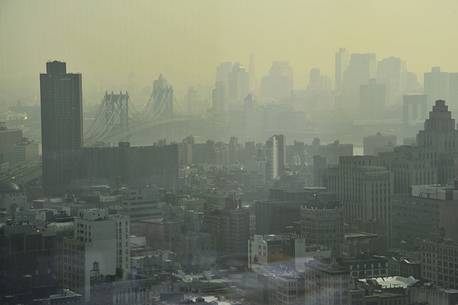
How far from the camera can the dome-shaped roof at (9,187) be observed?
5.16 m

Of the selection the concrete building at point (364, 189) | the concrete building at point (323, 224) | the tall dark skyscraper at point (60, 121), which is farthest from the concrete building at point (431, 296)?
the tall dark skyscraper at point (60, 121)

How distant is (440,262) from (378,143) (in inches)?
53.1

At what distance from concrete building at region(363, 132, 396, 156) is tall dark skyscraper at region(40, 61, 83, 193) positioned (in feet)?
6.12

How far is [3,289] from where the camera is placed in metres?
4.19

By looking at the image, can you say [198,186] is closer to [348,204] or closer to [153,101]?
[153,101]

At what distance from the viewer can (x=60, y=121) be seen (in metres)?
5.57

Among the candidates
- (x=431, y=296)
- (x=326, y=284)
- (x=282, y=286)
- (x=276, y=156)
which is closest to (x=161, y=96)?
(x=276, y=156)

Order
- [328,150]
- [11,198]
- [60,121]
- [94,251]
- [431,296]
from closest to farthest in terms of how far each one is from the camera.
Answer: [431,296] < [94,251] < [11,198] < [60,121] < [328,150]

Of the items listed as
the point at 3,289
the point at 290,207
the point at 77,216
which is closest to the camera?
the point at 3,289

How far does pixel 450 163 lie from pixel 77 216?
2.64 meters

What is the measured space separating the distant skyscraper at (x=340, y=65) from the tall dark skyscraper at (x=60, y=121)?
5.34 ft

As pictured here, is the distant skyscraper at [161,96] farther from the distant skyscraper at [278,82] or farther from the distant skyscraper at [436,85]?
A: the distant skyscraper at [436,85]

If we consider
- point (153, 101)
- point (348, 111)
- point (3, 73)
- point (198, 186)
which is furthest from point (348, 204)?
point (3, 73)

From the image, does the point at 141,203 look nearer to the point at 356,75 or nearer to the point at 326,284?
the point at 356,75
